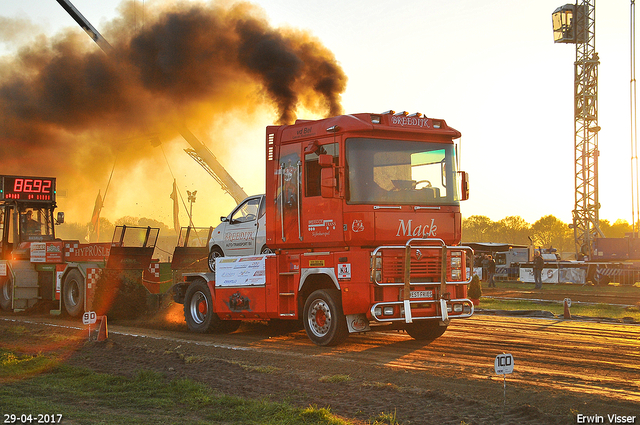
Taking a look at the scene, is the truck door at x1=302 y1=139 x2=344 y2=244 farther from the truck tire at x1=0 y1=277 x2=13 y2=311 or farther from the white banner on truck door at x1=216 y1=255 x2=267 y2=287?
the truck tire at x1=0 y1=277 x2=13 y2=311

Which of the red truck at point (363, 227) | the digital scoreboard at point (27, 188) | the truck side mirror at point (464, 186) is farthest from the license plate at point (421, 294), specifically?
the digital scoreboard at point (27, 188)

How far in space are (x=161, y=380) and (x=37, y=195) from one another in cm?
1435

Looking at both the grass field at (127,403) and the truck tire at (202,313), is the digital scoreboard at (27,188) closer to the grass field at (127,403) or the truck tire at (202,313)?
the truck tire at (202,313)

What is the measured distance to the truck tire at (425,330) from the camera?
1173 centimetres

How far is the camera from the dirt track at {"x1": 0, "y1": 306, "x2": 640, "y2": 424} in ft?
21.4

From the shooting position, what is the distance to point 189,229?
55.8 feet

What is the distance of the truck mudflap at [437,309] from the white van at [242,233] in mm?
3565

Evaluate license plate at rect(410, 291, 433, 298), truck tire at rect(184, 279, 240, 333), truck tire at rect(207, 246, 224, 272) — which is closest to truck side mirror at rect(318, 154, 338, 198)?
license plate at rect(410, 291, 433, 298)

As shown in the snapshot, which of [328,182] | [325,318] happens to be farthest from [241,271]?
[328,182]

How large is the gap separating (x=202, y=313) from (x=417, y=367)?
632 cm

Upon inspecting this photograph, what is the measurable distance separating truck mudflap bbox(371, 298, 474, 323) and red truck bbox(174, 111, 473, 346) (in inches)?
0.7

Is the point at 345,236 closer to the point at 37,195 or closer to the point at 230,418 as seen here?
the point at 230,418

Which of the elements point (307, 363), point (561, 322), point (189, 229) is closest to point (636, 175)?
point (561, 322)

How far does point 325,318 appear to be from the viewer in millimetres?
11016
